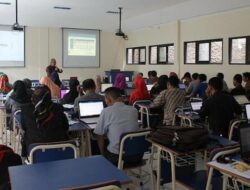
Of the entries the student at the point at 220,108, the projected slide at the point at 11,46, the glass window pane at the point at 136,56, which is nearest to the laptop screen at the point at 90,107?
the student at the point at 220,108

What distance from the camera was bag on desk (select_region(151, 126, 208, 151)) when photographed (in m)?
2.64

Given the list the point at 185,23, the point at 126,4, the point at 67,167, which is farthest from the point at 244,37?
the point at 67,167

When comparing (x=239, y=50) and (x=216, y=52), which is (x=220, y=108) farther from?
(x=216, y=52)

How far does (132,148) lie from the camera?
3.04 meters

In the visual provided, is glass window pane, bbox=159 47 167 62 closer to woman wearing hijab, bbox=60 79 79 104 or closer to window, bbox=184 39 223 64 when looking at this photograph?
window, bbox=184 39 223 64

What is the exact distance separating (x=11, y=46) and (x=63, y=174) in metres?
10.2

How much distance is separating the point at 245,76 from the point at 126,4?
11.5 feet

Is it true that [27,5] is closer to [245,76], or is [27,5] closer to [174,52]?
[174,52]

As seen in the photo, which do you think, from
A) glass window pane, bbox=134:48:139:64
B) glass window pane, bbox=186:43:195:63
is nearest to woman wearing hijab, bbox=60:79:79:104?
→ glass window pane, bbox=186:43:195:63

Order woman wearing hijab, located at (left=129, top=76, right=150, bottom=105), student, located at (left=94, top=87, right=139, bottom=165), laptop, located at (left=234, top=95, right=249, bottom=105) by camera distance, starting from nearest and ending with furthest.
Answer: student, located at (left=94, top=87, right=139, bottom=165) < laptop, located at (left=234, top=95, right=249, bottom=105) < woman wearing hijab, located at (left=129, top=76, right=150, bottom=105)

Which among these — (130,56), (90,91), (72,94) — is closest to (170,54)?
(130,56)

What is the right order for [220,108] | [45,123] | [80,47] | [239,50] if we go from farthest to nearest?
1. [80,47]
2. [239,50]
3. [220,108]
4. [45,123]

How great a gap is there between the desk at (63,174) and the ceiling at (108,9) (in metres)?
5.98

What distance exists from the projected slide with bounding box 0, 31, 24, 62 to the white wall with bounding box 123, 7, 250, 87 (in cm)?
449
